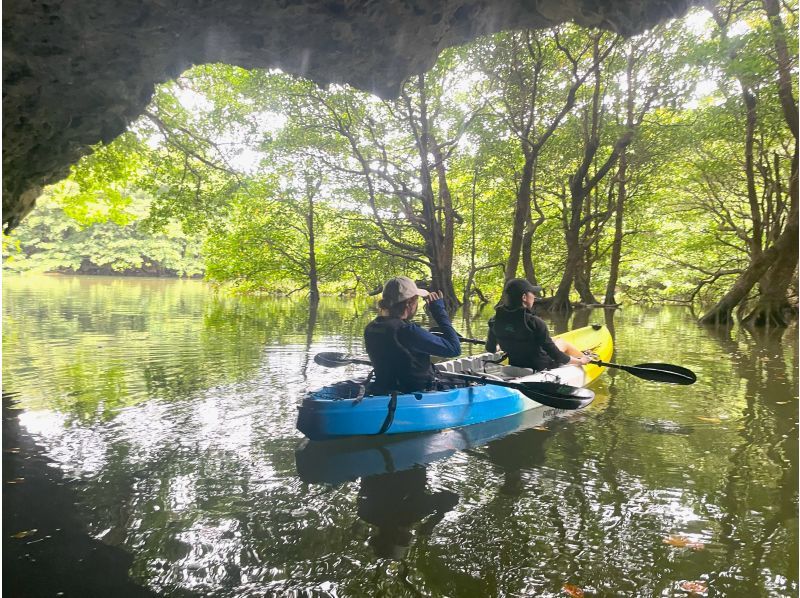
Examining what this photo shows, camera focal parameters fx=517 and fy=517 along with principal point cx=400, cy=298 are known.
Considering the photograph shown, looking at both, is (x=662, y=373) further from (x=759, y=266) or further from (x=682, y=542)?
(x=759, y=266)

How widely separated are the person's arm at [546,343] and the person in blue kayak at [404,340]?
1526 millimetres

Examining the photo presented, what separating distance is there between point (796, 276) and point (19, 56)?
2051cm

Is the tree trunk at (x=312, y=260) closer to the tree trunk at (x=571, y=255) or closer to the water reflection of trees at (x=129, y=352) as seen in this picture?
the water reflection of trees at (x=129, y=352)

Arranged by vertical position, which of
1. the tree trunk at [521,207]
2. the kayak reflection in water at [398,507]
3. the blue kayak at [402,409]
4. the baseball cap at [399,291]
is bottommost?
the kayak reflection in water at [398,507]

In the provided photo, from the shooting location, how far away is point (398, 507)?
3182 millimetres

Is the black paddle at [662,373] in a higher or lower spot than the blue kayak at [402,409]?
higher

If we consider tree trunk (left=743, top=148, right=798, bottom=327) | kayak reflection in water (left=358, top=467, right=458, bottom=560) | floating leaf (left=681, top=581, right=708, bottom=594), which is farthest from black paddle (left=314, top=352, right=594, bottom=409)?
tree trunk (left=743, top=148, right=798, bottom=327)

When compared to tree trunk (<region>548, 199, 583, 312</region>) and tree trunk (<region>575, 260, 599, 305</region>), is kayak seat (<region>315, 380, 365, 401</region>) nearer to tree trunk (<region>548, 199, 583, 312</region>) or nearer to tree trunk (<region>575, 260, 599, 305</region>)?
tree trunk (<region>548, 199, 583, 312</region>)

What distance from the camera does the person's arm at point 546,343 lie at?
5.57 metres

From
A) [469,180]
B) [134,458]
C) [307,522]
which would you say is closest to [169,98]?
[134,458]

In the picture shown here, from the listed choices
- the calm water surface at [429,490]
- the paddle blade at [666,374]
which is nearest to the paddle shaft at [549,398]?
the calm water surface at [429,490]

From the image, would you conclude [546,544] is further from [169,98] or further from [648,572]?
[169,98]

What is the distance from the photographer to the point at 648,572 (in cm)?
245

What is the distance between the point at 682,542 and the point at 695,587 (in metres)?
0.44
